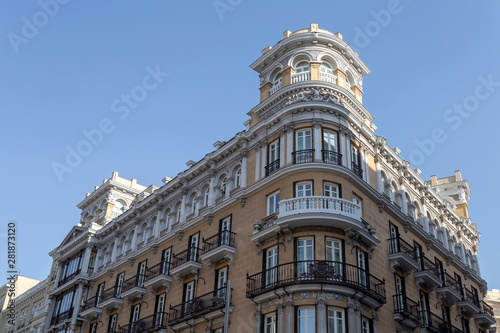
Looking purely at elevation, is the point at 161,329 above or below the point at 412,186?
below

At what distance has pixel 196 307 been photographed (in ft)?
97.7

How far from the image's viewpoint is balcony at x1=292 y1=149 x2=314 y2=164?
28.8 meters

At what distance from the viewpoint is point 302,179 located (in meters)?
28.3

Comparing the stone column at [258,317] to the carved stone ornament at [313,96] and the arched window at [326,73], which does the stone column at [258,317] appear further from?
the arched window at [326,73]

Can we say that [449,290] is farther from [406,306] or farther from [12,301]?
[12,301]

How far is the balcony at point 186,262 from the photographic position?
3163 centimetres

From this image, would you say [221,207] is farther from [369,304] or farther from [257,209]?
[369,304]

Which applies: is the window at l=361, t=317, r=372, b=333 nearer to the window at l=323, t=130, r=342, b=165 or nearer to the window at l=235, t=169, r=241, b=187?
the window at l=323, t=130, r=342, b=165

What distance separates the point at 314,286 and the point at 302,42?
1661 centimetres

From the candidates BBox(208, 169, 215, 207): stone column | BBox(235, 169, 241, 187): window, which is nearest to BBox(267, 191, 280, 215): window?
BBox(235, 169, 241, 187): window

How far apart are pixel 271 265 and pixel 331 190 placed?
17.2ft

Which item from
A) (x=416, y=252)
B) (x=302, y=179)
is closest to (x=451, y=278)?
(x=416, y=252)

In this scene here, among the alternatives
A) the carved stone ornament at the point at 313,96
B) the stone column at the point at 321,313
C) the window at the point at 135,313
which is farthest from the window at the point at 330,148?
the window at the point at 135,313

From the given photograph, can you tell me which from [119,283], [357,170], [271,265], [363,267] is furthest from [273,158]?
[119,283]
